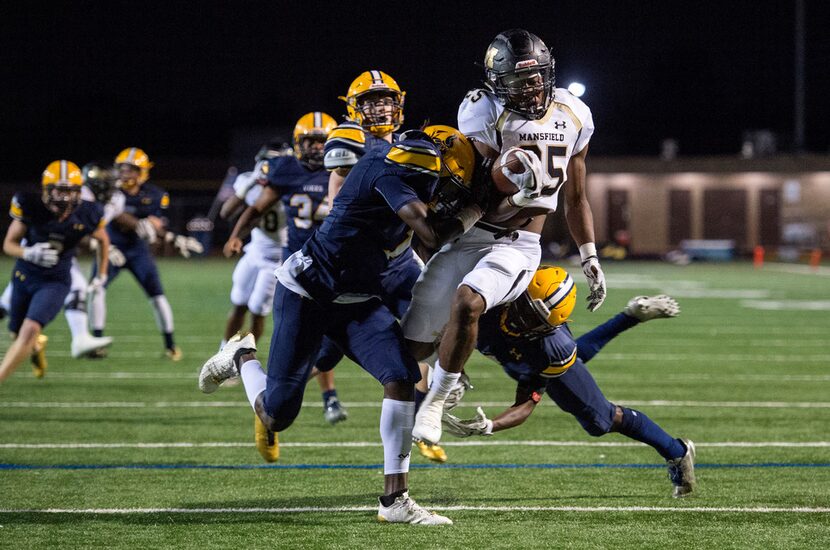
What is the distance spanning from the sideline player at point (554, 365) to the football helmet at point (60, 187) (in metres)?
4.12

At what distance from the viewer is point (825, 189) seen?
3878cm

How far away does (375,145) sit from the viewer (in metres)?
5.38

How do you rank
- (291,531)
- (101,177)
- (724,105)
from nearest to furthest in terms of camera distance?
(291,531) < (101,177) < (724,105)

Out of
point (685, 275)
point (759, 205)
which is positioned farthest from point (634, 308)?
point (759, 205)

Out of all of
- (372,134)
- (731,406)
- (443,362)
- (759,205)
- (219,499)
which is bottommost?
(759,205)

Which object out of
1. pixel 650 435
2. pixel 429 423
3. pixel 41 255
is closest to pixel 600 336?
pixel 650 435

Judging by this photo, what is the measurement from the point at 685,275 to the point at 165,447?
20546 millimetres

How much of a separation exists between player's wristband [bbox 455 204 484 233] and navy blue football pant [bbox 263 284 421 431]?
19.0 inches

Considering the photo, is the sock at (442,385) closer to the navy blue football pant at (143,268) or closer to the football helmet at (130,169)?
the navy blue football pant at (143,268)

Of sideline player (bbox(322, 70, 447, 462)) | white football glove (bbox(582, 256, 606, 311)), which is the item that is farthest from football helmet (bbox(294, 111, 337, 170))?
white football glove (bbox(582, 256, 606, 311))

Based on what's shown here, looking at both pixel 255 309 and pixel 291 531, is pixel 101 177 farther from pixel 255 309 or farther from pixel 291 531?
pixel 291 531

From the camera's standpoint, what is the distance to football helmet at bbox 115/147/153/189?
36.6 ft

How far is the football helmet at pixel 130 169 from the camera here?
11.2 m

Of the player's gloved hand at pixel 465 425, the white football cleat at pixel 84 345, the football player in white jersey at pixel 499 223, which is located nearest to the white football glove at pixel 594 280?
the football player in white jersey at pixel 499 223
